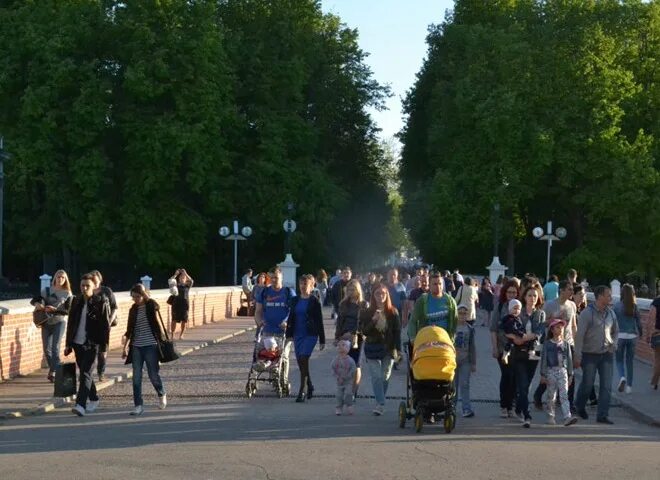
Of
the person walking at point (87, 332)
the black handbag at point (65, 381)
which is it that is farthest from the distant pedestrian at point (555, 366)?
the black handbag at point (65, 381)

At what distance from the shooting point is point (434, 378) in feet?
46.7

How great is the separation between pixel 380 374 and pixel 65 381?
378 centimetres

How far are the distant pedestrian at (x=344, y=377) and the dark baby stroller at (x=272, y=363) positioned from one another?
1949 mm

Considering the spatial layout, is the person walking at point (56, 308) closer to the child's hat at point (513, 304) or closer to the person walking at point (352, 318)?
the person walking at point (352, 318)

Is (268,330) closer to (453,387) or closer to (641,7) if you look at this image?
(453,387)

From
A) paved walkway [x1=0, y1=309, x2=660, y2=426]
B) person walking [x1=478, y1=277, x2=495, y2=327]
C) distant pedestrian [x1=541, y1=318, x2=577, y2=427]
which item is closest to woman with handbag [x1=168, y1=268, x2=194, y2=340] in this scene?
paved walkway [x1=0, y1=309, x2=660, y2=426]

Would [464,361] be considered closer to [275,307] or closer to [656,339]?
[275,307]

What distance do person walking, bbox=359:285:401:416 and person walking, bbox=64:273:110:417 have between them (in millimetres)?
3134

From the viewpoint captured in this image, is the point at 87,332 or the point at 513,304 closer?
the point at 513,304

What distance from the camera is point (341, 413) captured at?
53.5 ft

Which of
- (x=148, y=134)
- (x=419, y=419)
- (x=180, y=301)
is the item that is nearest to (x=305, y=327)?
(x=419, y=419)

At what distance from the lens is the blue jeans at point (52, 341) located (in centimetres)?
1953

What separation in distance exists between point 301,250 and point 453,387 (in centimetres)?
4750

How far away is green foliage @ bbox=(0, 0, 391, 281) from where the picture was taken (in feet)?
179
